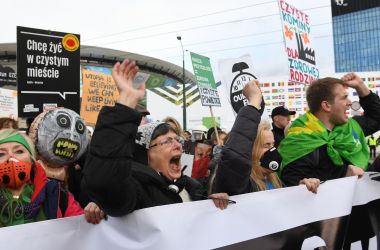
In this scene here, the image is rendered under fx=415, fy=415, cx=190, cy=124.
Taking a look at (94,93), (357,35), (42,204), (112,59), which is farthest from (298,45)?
(357,35)

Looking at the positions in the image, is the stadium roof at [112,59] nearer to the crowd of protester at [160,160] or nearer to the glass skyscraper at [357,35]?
the glass skyscraper at [357,35]

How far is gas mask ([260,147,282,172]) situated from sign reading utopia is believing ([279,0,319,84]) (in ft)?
8.13

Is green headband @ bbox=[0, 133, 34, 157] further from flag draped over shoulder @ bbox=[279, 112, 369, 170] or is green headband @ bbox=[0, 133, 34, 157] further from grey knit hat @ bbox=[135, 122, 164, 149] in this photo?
flag draped over shoulder @ bbox=[279, 112, 369, 170]

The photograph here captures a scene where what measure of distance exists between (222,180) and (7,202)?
0.92 metres

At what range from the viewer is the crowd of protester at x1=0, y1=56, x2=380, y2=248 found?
55.6 inches

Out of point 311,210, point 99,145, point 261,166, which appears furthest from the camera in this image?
point 261,166

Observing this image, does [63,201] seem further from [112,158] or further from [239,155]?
[239,155]

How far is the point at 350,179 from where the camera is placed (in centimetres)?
229

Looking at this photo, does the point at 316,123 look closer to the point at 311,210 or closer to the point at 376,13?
the point at 311,210

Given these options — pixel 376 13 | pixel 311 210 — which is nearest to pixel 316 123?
pixel 311 210

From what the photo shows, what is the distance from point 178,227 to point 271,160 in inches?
42.8

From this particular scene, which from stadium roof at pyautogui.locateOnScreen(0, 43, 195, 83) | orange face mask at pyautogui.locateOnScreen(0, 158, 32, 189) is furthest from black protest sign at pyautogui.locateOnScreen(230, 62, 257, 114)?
stadium roof at pyautogui.locateOnScreen(0, 43, 195, 83)

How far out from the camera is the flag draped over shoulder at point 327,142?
8.22ft

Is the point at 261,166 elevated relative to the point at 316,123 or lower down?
lower down
